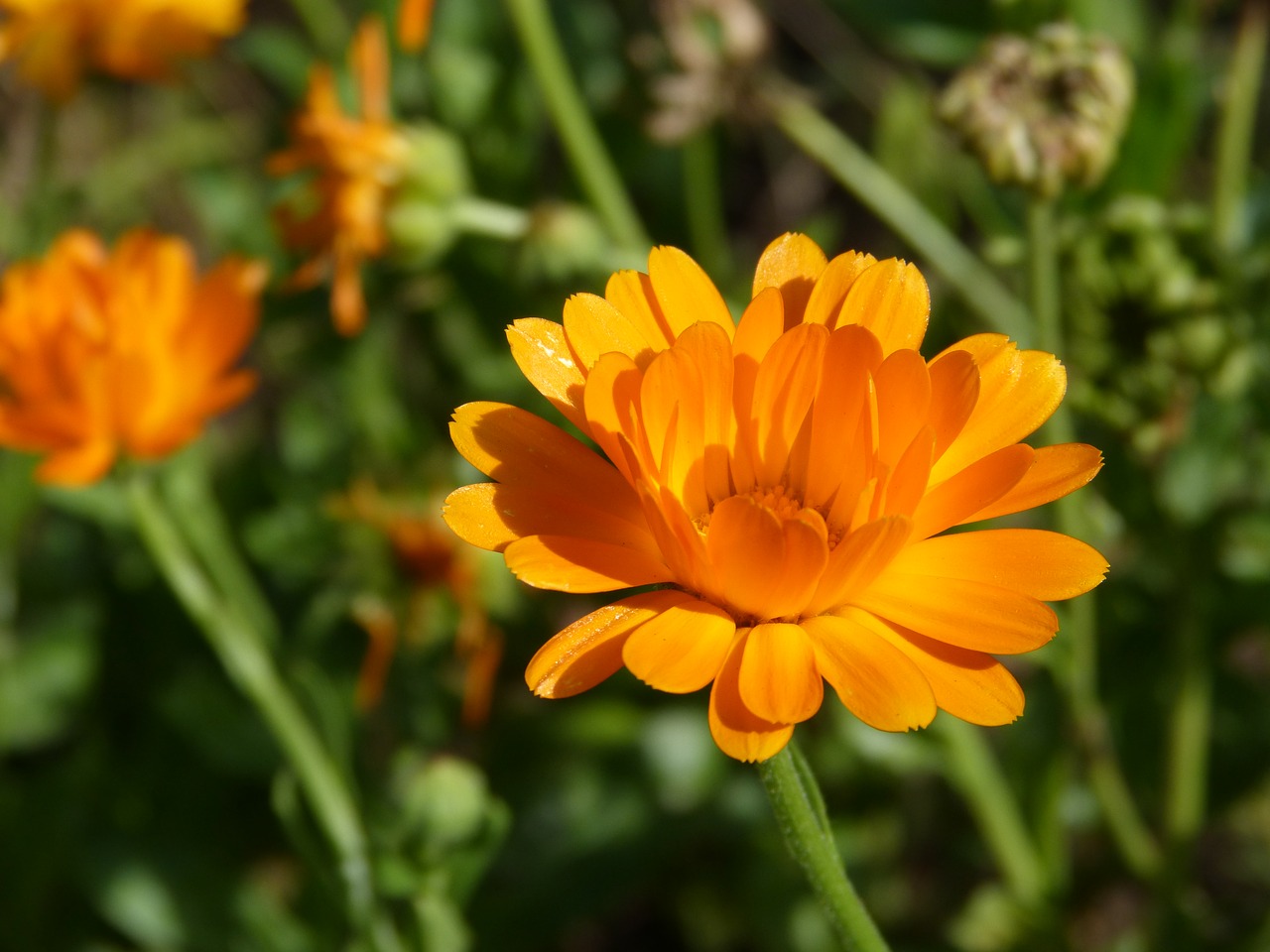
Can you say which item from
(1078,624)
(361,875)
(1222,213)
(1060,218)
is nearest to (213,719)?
(361,875)

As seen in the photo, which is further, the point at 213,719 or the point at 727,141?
the point at 727,141

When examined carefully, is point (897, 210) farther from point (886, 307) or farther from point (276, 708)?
point (276, 708)

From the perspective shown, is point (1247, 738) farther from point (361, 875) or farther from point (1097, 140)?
point (361, 875)

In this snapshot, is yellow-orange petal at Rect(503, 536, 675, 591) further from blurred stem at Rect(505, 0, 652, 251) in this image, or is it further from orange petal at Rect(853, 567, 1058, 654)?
blurred stem at Rect(505, 0, 652, 251)

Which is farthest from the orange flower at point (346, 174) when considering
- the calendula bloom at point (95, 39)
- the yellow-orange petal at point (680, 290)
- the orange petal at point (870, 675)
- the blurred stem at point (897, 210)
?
the orange petal at point (870, 675)

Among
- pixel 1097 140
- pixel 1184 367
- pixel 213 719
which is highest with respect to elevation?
pixel 1097 140

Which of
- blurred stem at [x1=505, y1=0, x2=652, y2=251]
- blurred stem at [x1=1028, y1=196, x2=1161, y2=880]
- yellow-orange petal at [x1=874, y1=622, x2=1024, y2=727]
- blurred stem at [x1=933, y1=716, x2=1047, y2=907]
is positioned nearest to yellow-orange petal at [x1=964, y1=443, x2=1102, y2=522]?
yellow-orange petal at [x1=874, y1=622, x2=1024, y2=727]

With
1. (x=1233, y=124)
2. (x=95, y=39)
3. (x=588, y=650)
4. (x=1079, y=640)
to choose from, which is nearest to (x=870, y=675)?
(x=588, y=650)

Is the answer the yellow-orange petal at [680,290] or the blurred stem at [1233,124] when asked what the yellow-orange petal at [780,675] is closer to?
the yellow-orange petal at [680,290]
